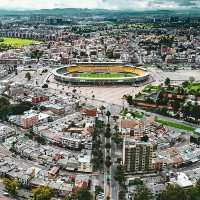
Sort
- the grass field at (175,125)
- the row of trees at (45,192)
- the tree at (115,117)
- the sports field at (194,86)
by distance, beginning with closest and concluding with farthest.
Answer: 1. the row of trees at (45,192)
2. the grass field at (175,125)
3. the tree at (115,117)
4. the sports field at (194,86)

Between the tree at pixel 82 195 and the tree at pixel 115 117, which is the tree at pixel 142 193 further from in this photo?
the tree at pixel 115 117

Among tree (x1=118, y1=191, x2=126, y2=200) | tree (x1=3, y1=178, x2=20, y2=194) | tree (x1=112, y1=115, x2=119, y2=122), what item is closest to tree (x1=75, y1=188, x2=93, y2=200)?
tree (x1=118, y1=191, x2=126, y2=200)

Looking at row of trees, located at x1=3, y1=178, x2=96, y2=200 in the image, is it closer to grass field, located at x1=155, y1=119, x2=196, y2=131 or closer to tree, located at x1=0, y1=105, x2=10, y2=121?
tree, located at x1=0, y1=105, x2=10, y2=121

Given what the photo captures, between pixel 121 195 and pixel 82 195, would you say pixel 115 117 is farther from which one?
pixel 82 195

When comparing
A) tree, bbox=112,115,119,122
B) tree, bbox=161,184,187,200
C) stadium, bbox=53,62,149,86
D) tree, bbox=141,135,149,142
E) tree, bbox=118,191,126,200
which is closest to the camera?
tree, bbox=161,184,187,200

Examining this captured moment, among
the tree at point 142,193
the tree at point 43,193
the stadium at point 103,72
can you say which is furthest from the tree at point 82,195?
the stadium at point 103,72
